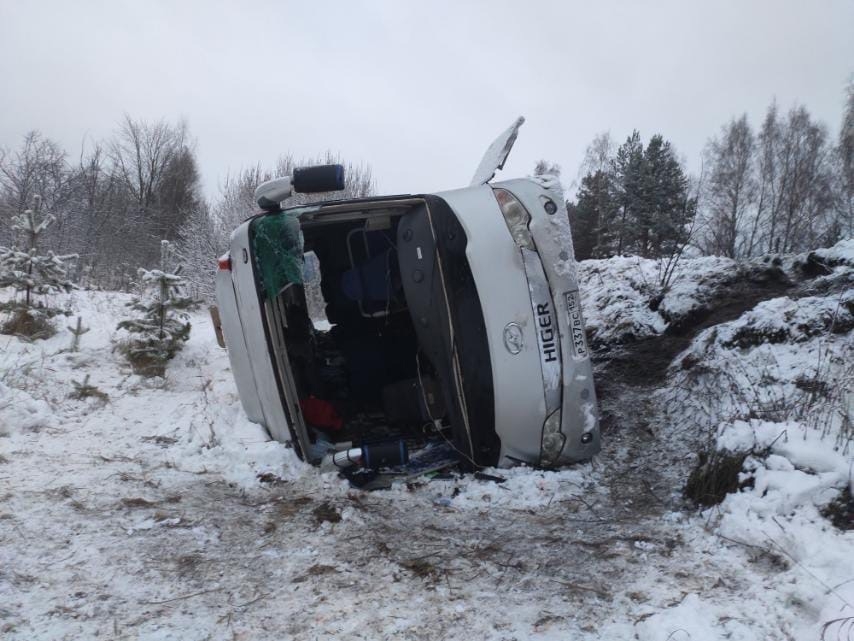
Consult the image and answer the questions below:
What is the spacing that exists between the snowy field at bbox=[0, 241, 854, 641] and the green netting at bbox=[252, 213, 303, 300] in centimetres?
117

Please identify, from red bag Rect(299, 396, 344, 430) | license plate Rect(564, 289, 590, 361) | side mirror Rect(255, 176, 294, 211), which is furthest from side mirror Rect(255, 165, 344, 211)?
license plate Rect(564, 289, 590, 361)

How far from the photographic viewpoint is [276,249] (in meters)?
3.89

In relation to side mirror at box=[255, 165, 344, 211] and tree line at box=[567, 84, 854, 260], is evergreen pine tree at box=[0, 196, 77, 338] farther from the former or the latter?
tree line at box=[567, 84, 854, 260]

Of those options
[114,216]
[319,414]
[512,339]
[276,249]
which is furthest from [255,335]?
[114,216]

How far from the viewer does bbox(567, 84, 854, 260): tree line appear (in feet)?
92.0

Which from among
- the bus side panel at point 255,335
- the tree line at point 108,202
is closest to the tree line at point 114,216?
the tree line at point 108,202

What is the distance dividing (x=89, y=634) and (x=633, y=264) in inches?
298

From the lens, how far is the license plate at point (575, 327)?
355 centimetres

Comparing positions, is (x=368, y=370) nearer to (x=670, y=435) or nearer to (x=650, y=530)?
(x=670, y=435)

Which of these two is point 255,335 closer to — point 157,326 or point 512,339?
point 512,339

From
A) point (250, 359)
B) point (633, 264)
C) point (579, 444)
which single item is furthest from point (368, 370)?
point (633, 264)

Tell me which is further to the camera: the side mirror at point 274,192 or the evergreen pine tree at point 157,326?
the evergreen pine tree at point 157,326

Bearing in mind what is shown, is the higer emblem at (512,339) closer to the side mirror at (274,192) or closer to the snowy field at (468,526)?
the snowy field at (468,526)

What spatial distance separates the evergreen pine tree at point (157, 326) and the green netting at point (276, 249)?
2.71m
